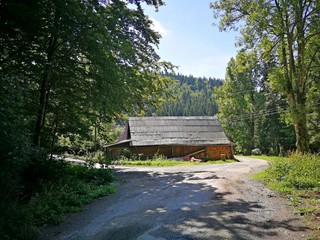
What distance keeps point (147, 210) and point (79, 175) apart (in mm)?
5925

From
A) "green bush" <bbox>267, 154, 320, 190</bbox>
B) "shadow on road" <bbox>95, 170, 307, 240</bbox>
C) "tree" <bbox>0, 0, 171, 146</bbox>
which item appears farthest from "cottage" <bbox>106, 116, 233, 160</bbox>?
"shadow on road" <bbox>95, 170, 307, 240</bbox>

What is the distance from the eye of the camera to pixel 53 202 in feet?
25.9

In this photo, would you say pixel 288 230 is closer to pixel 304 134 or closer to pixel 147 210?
pixel 147 210

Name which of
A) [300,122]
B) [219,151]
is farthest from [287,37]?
[219,151]

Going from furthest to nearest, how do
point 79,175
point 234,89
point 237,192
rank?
point 234,89 < point 79,175 < point 237,192

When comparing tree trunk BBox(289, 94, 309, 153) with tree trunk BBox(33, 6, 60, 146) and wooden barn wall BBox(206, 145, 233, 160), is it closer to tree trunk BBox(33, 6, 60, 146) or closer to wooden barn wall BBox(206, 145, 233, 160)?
tree trunk BBox(33, 6, 60, 146)

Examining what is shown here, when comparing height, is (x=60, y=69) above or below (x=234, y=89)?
below

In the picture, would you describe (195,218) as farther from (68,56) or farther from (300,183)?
(68,56)

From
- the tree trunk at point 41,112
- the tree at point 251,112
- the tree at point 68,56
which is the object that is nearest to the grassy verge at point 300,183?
the tree at point 68,56

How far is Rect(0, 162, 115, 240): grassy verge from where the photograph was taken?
18.0 feet

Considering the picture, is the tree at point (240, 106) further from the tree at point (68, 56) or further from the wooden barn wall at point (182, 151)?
the tree at point (68, 56)

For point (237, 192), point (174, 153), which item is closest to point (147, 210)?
point (237, 192)

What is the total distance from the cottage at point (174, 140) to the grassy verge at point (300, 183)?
17607 millimetres

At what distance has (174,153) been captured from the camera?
31.3m
